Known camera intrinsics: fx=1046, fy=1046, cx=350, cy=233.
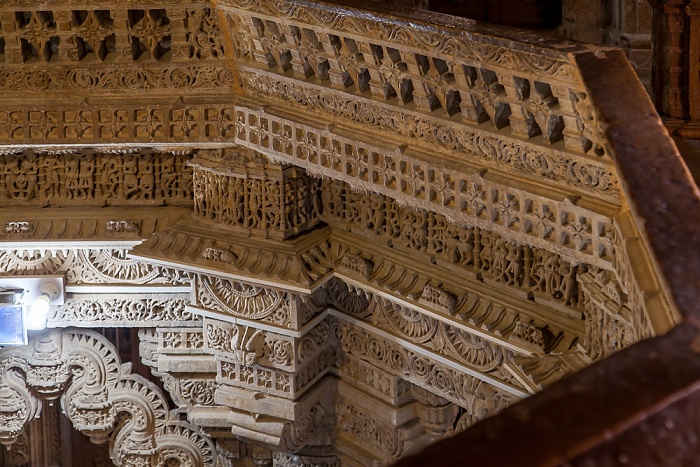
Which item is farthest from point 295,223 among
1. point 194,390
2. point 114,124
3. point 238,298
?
point 194,390

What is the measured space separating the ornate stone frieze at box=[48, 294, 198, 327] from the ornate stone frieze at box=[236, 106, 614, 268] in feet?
2.83

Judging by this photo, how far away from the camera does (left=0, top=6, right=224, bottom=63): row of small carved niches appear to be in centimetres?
379

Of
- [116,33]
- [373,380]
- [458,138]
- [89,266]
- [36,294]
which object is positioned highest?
[116,33]

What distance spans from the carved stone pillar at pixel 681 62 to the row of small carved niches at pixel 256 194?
1.40m

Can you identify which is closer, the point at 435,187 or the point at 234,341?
the point at 435,187

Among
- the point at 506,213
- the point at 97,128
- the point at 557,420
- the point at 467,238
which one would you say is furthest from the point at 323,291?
Answer: the point at 557,420

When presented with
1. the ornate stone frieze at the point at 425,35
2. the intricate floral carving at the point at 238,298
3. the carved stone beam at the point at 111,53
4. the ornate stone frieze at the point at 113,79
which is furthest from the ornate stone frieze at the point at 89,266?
the ornate stone frieze at the point at 425,35

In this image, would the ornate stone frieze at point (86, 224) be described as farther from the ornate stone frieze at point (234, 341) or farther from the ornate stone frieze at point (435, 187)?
the ornate stone frieze at point (435, 187)

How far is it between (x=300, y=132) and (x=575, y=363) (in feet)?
4.55

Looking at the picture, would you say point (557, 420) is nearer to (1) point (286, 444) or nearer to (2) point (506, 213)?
(2) point (506, 213)

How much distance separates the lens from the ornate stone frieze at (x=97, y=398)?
459cm

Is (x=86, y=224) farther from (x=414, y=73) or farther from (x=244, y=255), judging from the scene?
(x=414, y=73)

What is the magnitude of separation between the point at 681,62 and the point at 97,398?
2899 millimetres

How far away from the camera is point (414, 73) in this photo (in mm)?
3016
